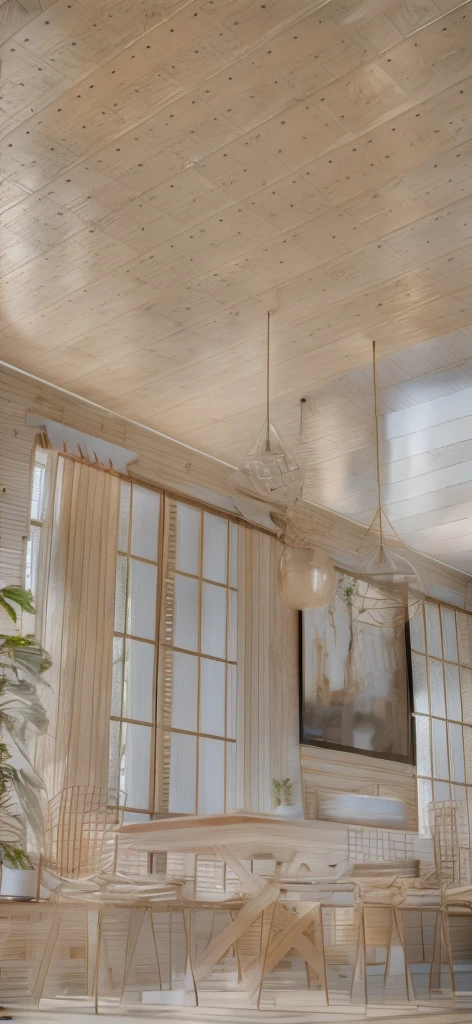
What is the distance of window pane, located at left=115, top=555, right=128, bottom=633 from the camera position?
6.16 metres

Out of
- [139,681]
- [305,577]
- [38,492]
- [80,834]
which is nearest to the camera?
[80,834]

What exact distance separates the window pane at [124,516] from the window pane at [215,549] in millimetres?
772

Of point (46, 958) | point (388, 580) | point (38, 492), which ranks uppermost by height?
point (38, 492)

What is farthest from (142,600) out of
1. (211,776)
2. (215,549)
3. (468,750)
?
(468,750)

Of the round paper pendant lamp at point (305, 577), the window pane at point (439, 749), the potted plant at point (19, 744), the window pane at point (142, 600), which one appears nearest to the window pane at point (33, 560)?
the potted plant at point (19, 744)

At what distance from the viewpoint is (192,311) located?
517 centimetres

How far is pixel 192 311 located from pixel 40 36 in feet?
6.25

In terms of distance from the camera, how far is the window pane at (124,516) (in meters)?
6.29

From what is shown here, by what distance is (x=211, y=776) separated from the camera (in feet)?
21.2

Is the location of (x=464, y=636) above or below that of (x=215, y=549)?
above

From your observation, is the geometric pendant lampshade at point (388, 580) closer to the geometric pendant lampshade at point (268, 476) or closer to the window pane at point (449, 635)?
the geometric pendant lampshade at point (268, 476)

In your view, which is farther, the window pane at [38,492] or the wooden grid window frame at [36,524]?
the window pane at [38,492]

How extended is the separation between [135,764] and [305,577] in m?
1.66

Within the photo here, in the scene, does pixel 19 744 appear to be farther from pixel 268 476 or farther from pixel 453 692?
pixel 453 692
